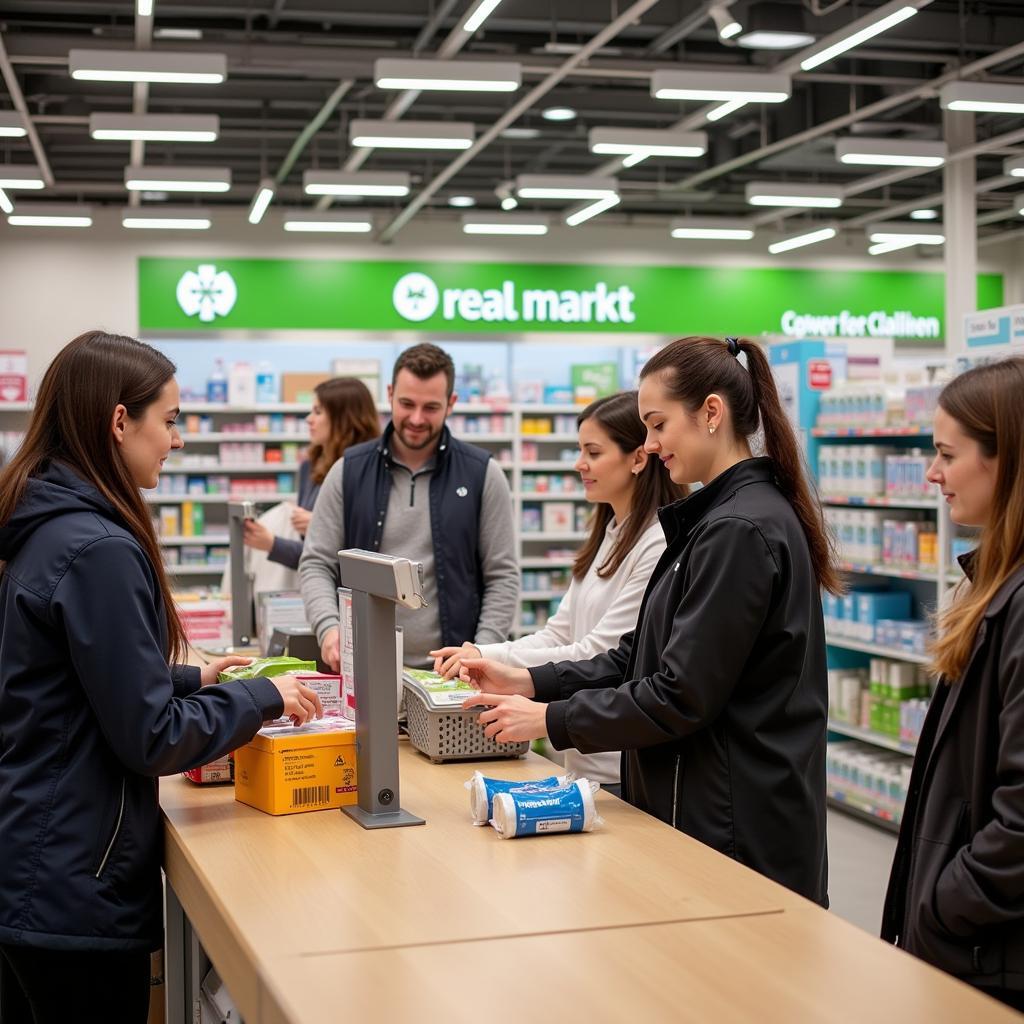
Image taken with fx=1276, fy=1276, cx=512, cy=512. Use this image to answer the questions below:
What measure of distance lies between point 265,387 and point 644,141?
4.43 metres

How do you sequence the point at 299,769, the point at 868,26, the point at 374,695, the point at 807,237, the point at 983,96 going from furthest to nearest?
the point at 807,237
the point at 983,96
the point at 868,26
the point at 299,769
the point at 374,695

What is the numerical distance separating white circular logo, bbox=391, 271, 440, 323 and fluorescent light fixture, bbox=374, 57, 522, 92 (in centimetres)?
615

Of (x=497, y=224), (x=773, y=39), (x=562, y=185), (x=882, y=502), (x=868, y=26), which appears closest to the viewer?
(x=882, y=502)

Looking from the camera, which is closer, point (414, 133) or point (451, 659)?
point (451, 659)

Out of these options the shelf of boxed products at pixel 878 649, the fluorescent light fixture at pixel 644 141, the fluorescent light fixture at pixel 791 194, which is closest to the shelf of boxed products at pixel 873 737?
the shelf of boxed products at pixel 878 649

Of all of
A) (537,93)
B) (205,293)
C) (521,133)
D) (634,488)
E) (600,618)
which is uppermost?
(521,133)

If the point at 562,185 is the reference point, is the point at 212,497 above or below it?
below

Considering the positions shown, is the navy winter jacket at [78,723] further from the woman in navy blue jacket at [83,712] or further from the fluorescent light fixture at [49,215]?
the fluorescent light fixture at [49,215]

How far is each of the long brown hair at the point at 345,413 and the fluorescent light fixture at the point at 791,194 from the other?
23.8 feet

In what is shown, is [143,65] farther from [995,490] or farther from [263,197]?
[995,490]

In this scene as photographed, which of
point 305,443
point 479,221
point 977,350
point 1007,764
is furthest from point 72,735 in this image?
point 479,221

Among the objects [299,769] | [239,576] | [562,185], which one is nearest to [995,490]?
[299,769]

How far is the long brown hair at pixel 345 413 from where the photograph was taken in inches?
198

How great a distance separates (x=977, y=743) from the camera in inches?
82.2
